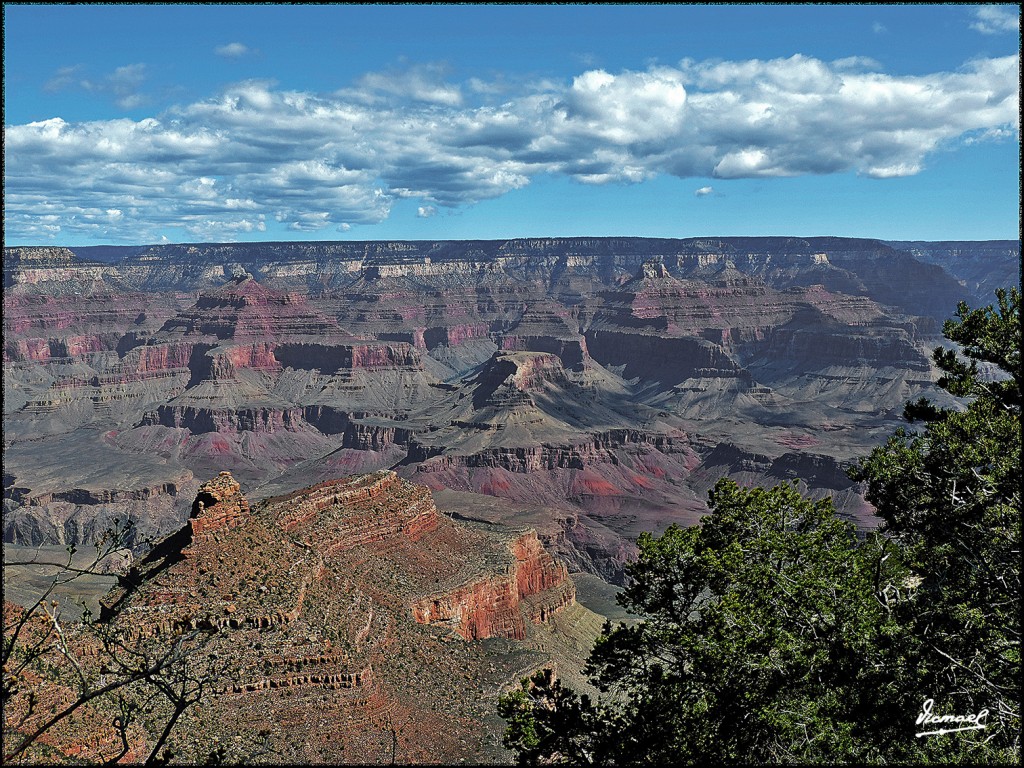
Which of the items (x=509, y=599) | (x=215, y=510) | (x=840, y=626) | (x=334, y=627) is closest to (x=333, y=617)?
(x=334, y=627)

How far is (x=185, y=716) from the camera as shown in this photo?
37.7 metres

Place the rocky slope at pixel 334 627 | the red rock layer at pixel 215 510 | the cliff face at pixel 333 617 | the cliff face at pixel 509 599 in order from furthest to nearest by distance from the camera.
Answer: the cliff face at pixel 509 599
the red rock layer at pixel 215 510
the cliff face at pixel 333 617
the rocky slope at pixel 334 627

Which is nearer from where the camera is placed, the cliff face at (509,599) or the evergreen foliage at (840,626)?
the evergreen foliage at (840,626)

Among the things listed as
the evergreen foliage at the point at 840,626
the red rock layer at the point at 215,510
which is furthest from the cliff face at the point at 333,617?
the evergreen foliage at the point at 840,626

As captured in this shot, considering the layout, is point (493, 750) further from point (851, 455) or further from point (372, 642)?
point (851, 455)

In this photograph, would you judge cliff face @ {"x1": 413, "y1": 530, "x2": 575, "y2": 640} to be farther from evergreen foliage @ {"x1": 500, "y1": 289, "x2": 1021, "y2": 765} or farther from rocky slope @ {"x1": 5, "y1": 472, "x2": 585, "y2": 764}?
evergreen foliage @ {"x1": 500, "y1": 289, "x2": 1021, "y2": 765}

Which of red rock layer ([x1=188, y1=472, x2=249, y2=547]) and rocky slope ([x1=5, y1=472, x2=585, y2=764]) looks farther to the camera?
red rock layer ([x1=188, y1=472, x2=249, y2=547])

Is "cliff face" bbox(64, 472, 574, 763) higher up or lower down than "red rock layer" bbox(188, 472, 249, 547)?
lower down

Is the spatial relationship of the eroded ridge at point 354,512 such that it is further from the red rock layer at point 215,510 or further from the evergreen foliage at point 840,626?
the evergreen foliage at point 840,626

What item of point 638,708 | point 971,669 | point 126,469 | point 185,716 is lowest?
point 126,469

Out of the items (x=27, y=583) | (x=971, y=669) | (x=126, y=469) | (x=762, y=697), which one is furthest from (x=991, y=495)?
(x=126, y=469)

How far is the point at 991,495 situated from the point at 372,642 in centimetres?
3585

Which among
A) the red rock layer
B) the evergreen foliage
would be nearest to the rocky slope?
the red rock layer

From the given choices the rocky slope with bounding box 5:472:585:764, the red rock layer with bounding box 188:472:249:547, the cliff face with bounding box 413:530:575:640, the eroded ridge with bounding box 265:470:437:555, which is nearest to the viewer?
the rocky slope with bounding box 5:472:585:764
